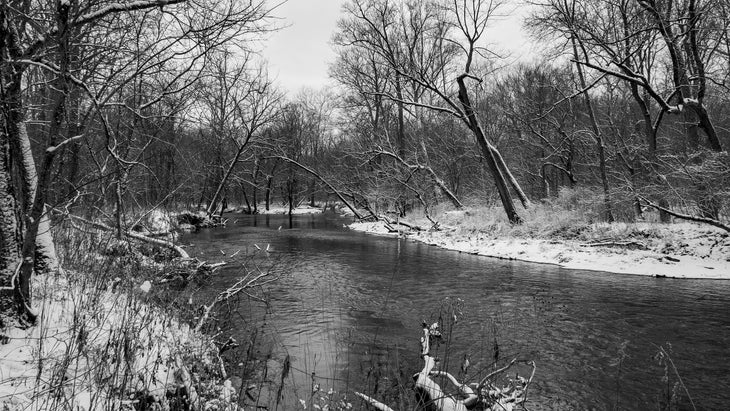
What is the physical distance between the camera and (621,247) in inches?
519

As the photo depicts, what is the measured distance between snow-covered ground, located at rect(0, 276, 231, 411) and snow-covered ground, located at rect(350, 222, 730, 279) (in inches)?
459

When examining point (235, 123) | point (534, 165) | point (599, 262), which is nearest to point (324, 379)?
point (599, 262)

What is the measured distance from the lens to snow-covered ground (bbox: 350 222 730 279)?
442 inches

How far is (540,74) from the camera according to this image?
93.6 feet

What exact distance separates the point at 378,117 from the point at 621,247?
23364mm

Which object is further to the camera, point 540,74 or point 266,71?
point 540,74

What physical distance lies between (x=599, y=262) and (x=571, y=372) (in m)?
8.51

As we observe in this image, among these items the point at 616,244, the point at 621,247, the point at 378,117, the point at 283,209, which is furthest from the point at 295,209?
the point at 621,247

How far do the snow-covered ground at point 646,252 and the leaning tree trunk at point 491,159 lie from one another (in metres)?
2.23

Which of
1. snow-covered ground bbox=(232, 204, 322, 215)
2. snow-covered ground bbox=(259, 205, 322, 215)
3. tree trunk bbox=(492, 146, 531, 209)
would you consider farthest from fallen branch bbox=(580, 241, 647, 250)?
snow-covered ground bbox=(259, 205, 322, 215)

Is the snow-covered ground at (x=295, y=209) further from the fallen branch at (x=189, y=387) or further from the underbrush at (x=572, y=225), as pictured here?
the fallen branch at (x=189, y=387)

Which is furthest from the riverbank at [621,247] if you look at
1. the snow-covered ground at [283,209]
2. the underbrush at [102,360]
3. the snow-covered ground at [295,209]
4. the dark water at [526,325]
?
the snow-covered ground at [295,209]

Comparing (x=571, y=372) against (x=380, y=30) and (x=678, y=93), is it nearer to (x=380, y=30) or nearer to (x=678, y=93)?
(x=678, y=93)

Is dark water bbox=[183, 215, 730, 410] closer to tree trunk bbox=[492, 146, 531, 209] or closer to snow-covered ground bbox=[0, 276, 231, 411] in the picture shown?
snow-covered ground bbox=[0, 276, 231, 411]
